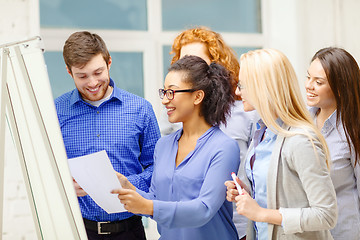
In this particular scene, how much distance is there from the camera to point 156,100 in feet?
10.1

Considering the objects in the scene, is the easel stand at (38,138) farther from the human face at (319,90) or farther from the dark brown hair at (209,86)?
the human face at (319,90)

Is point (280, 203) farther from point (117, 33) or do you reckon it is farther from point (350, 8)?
point (350, 8)

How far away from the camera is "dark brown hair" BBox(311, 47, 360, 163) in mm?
1682

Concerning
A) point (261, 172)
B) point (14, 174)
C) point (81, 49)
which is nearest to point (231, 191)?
point (261, 172)

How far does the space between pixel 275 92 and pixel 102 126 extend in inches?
31.0

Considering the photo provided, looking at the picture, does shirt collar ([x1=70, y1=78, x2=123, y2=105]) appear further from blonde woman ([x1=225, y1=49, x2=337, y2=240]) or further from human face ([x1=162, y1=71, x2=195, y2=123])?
blonde woman ([x1=225, y1=49, x2=337, y2=240])

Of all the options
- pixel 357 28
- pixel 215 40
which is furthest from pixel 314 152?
pixel 357 28

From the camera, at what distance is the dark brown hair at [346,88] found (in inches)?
66.2

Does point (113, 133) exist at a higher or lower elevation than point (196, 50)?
lower

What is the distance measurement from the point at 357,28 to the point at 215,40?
61.7 inches

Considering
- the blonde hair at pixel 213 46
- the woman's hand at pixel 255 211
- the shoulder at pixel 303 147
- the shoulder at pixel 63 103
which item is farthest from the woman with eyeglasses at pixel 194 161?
the shoulder at pixel 63 103

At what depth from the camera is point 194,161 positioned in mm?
1501

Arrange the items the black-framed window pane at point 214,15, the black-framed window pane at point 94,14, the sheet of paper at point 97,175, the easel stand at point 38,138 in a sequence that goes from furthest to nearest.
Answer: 1. the black-framed window pane at point 214,15
2. the black-framed window pane at point 94,14
3. the sheet of paper at point 97,175
4. the easel stand at point 38,138

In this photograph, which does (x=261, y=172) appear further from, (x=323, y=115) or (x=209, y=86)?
(x=323, y=115)
